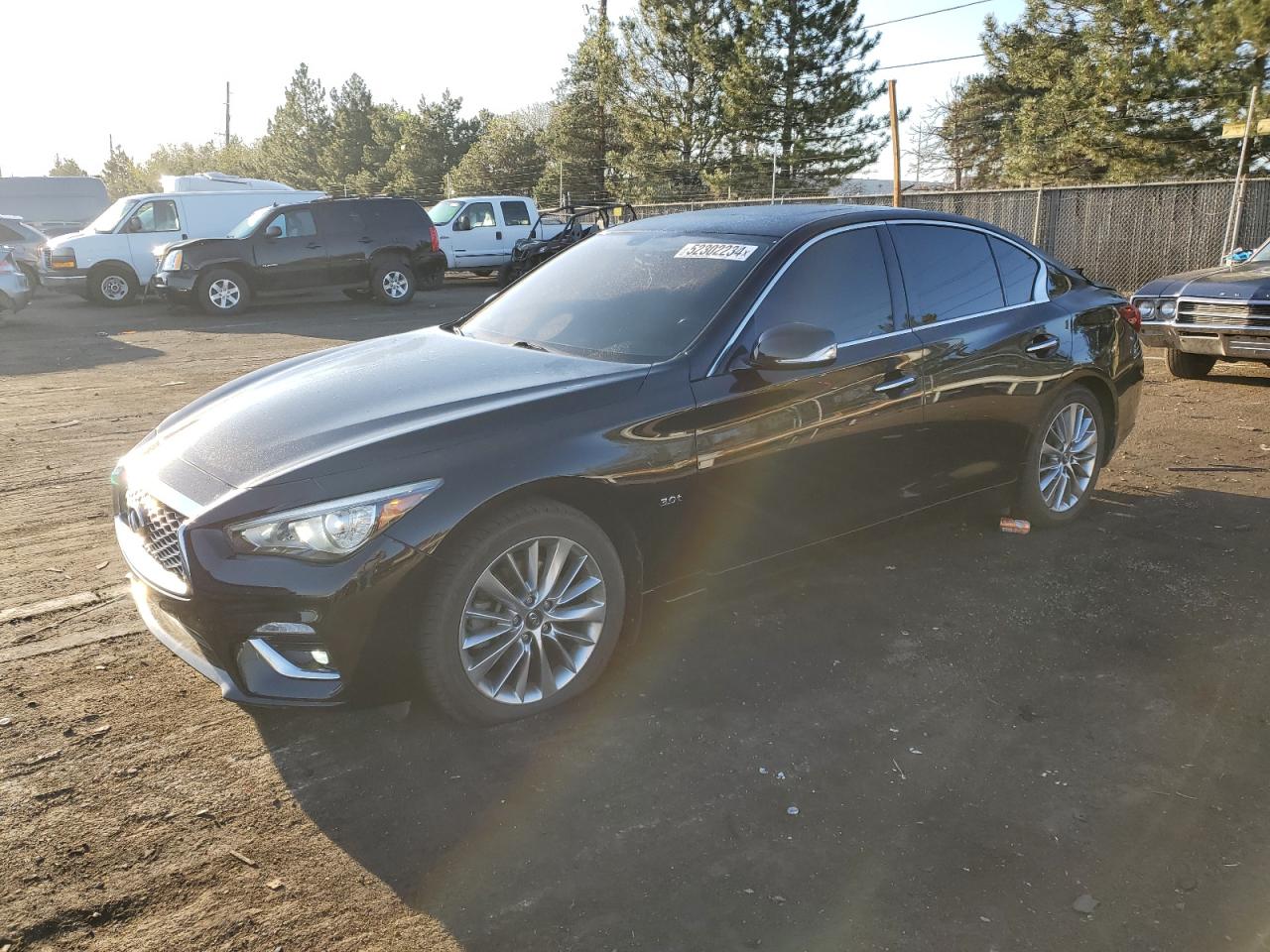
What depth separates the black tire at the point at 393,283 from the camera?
18.2 m

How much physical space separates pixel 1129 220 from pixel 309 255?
14.9m

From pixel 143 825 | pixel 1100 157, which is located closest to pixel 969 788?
pixel 143 825

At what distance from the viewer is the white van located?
18.8m

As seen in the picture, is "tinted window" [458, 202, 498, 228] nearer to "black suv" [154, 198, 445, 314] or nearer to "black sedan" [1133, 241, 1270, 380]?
"black suv" [154, 198, 445, 314]

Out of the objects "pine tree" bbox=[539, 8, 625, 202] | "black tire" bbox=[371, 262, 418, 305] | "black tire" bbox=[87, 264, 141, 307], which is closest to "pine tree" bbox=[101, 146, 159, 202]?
"pine tree" bbox=[539, 8, 625, 202]

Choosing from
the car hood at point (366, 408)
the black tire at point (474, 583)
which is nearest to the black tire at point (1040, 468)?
the car hood at point (366, 408)

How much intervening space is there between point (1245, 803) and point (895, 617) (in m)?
1.53

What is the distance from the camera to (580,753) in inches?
130

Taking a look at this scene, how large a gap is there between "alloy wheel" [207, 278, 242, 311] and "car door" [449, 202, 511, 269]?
7498 millimetres

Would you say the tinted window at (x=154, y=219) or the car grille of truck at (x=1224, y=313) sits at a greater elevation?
the tinted window at (x=154, y=219)

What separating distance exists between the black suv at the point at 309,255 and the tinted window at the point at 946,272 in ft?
48.5

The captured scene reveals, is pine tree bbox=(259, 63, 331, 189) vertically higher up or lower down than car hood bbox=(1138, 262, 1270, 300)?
higher up

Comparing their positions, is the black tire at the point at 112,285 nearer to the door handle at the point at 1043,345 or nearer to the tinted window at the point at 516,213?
the tinted window at the point at 516,213

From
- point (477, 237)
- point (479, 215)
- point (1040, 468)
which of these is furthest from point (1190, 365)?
point (479, 215)
